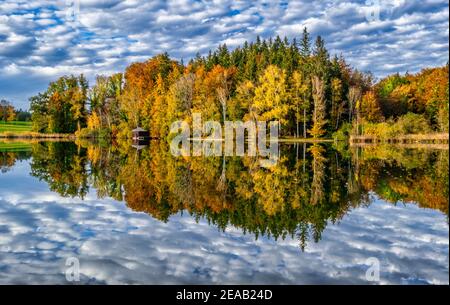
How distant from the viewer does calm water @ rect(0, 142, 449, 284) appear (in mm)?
7488

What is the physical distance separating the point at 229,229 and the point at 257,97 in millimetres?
55284

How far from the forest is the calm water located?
128 feet

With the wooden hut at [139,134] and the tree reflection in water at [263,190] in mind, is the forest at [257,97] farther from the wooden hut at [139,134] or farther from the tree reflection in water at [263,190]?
the tree reflection in water at [263,190]

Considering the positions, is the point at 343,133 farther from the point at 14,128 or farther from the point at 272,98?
the point at 14,128

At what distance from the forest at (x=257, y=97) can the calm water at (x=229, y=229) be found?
39.0m

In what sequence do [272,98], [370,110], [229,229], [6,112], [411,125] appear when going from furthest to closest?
[6,112] → [370,110] → [272,98] → [411,125] → [229,229]

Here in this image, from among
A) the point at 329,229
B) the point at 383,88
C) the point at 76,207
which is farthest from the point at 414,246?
the point at 383,88

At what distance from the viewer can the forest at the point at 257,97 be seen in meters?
63.5

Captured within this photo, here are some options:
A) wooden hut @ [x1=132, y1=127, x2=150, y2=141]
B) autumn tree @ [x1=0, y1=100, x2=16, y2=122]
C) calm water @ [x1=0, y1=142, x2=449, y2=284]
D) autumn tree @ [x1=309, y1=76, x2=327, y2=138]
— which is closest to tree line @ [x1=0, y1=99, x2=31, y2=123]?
autumn tree @ [x1=0, y1=100, x2=16, y2=122]

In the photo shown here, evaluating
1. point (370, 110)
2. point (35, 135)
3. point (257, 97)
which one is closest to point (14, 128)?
point (35, 135)

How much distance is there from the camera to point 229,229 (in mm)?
10484

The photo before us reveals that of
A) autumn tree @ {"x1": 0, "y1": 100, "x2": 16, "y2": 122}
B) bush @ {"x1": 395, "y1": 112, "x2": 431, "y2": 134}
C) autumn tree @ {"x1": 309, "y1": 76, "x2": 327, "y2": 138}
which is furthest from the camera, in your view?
autumn tree @ {"x1": 0, "y1": 100, "x2": 16, "y2": 122}

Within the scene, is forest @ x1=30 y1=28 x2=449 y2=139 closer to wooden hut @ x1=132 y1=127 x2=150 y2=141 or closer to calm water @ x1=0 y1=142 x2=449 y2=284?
wooden hut @ x1=132 y1=127 x2=150 y2=141
